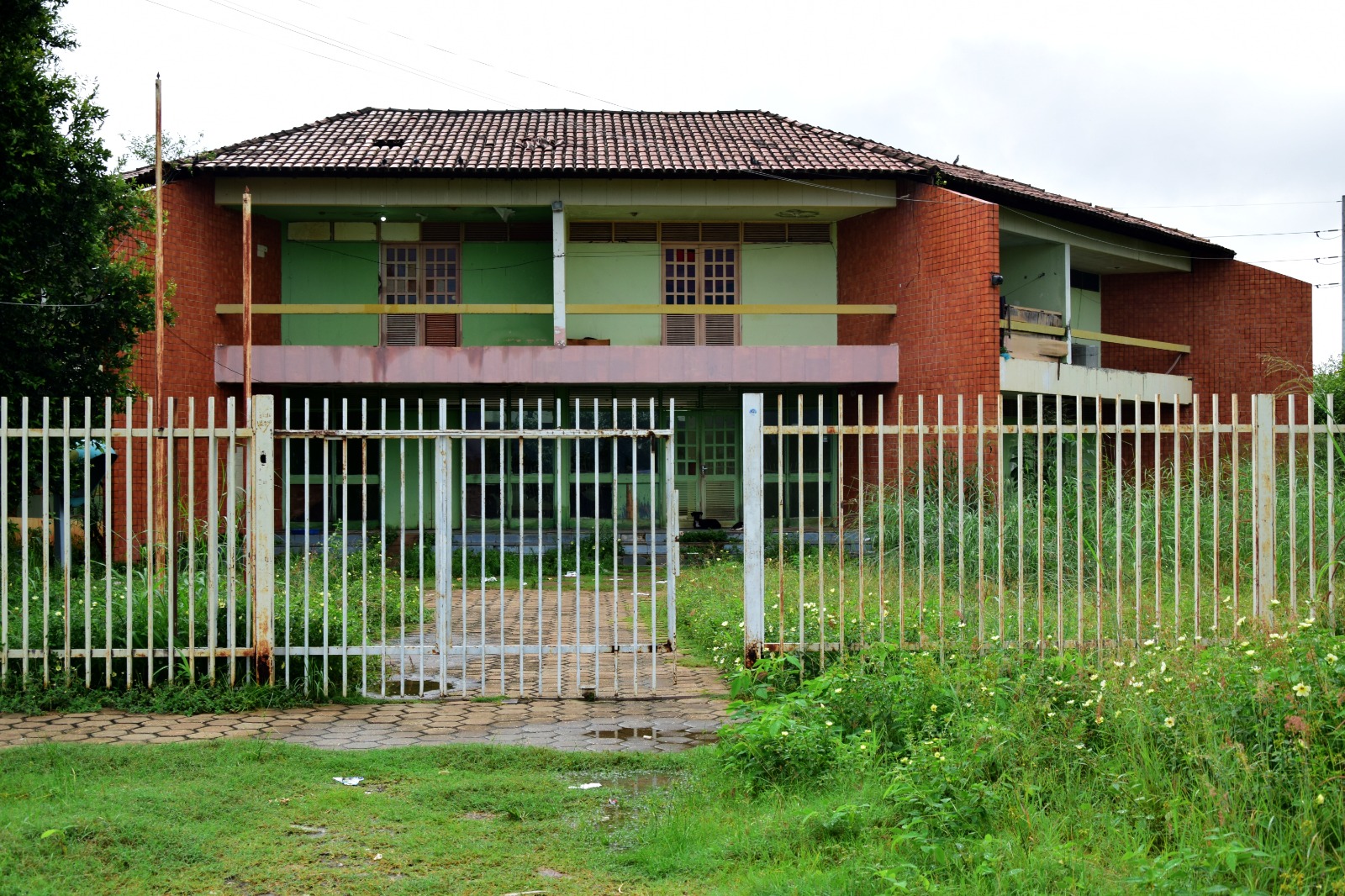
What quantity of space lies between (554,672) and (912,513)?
6142 millimetres

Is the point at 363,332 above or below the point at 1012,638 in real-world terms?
above

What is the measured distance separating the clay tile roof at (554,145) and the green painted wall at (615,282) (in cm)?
180

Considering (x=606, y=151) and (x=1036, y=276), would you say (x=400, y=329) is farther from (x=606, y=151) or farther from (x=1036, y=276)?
(x=1036, y=276)

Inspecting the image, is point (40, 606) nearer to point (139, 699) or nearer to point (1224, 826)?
point (139, 699)

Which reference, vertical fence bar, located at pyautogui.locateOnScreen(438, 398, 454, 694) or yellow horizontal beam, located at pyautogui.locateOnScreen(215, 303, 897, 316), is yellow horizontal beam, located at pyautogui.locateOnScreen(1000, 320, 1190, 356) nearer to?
yellow horizontal beam, located at pyautogui.locateOnScreen(215, 303, 897, 316)

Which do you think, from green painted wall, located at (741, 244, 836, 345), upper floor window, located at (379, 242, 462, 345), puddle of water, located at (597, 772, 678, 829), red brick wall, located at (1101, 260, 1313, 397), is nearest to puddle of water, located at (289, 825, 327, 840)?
puddle of water, located at (597, 772, 678, 829)

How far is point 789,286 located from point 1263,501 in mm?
13300

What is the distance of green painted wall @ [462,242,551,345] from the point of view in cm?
1966

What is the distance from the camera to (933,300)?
16.8 metres

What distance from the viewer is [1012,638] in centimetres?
715

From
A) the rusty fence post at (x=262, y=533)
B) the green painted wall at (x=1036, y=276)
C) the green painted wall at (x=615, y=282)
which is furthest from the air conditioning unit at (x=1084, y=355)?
the rusty fence post at (x=262, y=533)

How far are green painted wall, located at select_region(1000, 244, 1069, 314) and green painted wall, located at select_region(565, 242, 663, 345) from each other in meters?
5.95

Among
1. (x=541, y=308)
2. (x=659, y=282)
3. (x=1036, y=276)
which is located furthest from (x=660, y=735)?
(x=1036, y=276)

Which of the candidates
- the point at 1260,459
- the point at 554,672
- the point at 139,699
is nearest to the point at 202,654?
the point at 139,699
